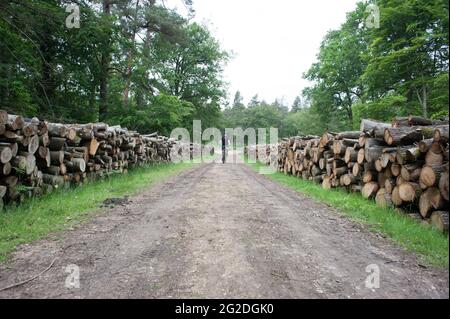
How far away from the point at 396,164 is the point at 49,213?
240 inches

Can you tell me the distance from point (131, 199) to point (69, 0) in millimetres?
9192

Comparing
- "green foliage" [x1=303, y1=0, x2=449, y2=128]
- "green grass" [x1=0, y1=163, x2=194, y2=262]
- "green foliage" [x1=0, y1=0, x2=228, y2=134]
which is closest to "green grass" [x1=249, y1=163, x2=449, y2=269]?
"green grass" [x1=0, y1=163, x2=194, y2=262]

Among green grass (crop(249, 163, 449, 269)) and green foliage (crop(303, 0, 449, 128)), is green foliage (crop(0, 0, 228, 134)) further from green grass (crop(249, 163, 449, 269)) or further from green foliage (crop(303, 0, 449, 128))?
green foliage (crop(303, 0, 449, 128))

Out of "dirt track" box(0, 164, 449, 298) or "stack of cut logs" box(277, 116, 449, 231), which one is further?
"stack of cut logs" box(277, 116, 449, 231)

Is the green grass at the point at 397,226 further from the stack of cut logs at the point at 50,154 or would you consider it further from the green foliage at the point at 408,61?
the stack of cut logs at the point at 50,154

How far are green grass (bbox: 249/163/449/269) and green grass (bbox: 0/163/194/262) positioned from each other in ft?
15.6

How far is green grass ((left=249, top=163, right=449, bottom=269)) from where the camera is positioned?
3480 millimetres

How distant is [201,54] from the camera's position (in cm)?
3322

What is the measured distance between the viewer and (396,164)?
17.3 feet

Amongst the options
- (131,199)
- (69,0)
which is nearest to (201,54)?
(69,0)

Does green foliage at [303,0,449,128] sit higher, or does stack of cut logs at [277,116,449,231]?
green foliage at [303,0,449,128]

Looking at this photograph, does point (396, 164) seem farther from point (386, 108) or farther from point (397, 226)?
point (386, 108)

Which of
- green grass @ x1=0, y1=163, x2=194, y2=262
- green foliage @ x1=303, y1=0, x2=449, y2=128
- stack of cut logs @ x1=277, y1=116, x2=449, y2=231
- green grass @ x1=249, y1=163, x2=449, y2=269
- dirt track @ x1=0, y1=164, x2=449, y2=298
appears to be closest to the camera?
dirt track @ x1=0, y1=164, x2=449, y2=298
